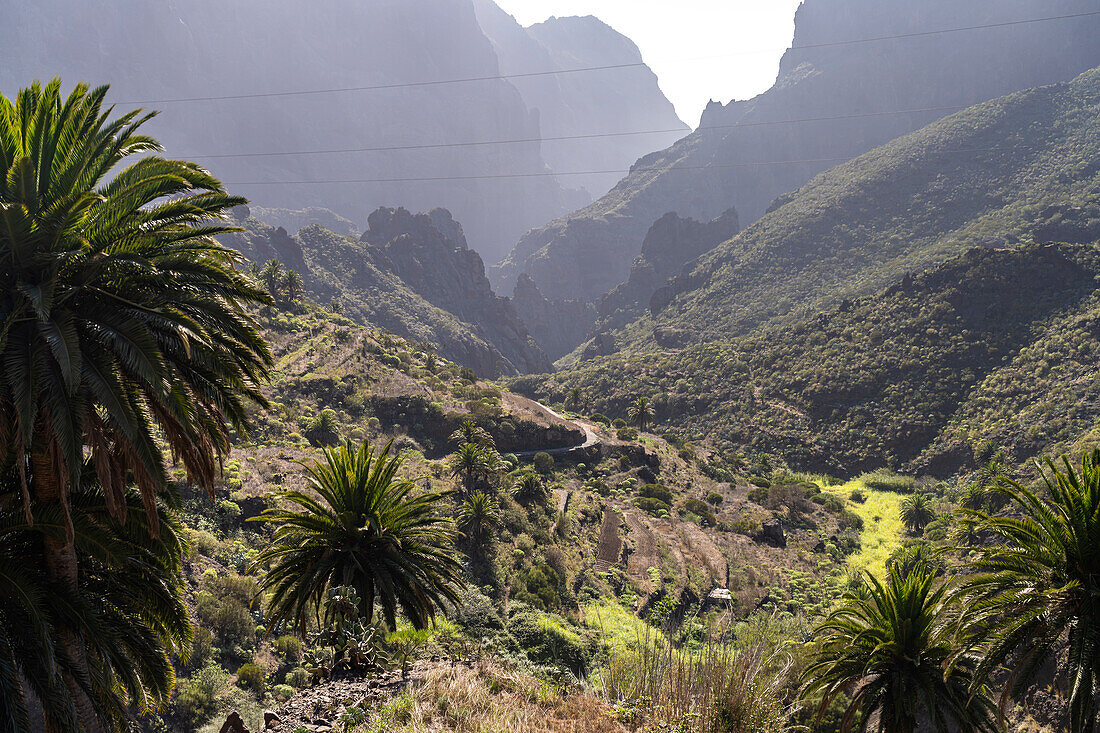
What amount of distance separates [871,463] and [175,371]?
6976cm

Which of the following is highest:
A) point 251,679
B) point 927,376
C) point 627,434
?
point 927,376

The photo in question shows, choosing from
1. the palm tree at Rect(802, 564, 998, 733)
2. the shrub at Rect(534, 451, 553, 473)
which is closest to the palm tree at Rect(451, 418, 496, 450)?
the shrub at Rect(534, 451, 553, 473)

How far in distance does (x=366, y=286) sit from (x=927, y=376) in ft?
341

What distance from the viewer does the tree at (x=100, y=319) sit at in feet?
17.1

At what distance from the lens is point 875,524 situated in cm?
4634

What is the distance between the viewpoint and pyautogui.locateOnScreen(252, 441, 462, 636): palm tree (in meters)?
11.4

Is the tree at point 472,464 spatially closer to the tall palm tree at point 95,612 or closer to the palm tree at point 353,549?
the palm tree at point 353,549

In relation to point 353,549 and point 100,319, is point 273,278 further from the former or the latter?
point 100,319

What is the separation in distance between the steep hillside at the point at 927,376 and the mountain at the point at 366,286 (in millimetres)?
49829

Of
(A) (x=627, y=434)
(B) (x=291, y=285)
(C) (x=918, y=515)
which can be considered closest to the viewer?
(C) (x=918, y=515)

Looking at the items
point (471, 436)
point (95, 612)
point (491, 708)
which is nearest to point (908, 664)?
point (491, 708)

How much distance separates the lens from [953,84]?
17400 cm

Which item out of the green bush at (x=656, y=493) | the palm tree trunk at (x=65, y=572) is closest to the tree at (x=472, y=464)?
the green bush at (x=656, y=493)

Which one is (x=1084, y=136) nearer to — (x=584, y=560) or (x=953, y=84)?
(x=953, y=84)
